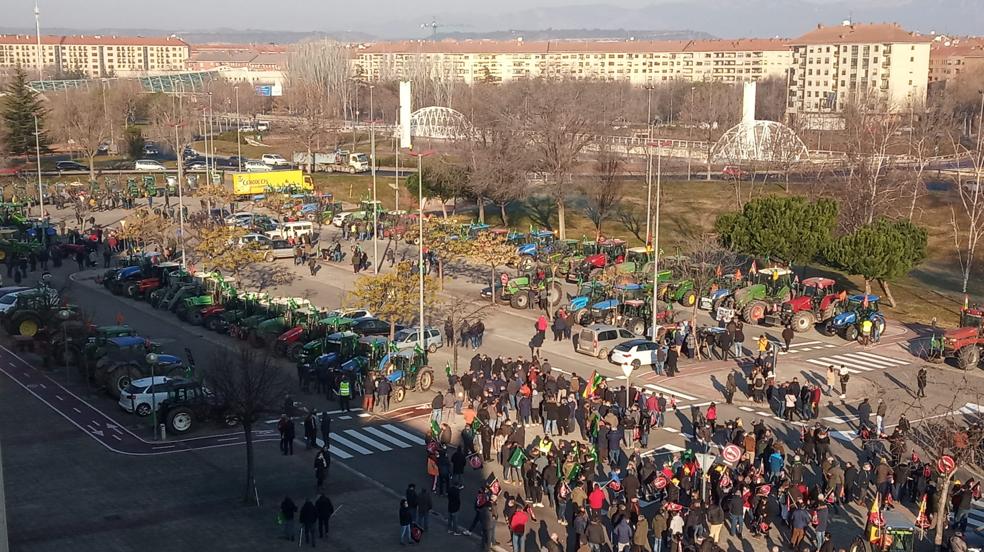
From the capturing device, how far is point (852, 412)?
31156mm

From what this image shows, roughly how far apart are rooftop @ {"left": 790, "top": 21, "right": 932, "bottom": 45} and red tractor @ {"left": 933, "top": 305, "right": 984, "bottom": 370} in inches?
4637

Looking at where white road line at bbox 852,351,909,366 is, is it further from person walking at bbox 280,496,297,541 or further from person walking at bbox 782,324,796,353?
person walking at bbox 280,496,297,541

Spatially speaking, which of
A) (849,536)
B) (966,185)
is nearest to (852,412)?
(849,536)

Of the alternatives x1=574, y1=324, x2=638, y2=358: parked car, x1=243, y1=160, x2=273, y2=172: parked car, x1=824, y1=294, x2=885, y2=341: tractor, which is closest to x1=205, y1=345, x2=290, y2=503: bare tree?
x1=574, y1=324, x2=638, y2=358: parked car

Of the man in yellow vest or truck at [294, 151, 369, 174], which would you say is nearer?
the man in yellow vest

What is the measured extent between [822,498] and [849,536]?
1.43 meters

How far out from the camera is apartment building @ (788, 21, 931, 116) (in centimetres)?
14375

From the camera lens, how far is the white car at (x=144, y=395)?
1143 inches

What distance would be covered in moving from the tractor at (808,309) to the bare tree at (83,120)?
57117 millimetres

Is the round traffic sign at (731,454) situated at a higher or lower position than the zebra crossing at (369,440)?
higher

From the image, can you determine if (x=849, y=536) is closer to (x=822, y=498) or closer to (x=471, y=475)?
(x=822, y=498)

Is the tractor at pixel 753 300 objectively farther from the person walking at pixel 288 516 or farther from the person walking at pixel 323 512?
the person walking at pixel 288 516

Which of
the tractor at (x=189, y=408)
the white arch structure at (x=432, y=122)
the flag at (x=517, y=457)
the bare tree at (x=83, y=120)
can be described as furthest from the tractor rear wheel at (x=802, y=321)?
the white arch structure at (x=432, y=122)

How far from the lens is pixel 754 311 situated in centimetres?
4038
